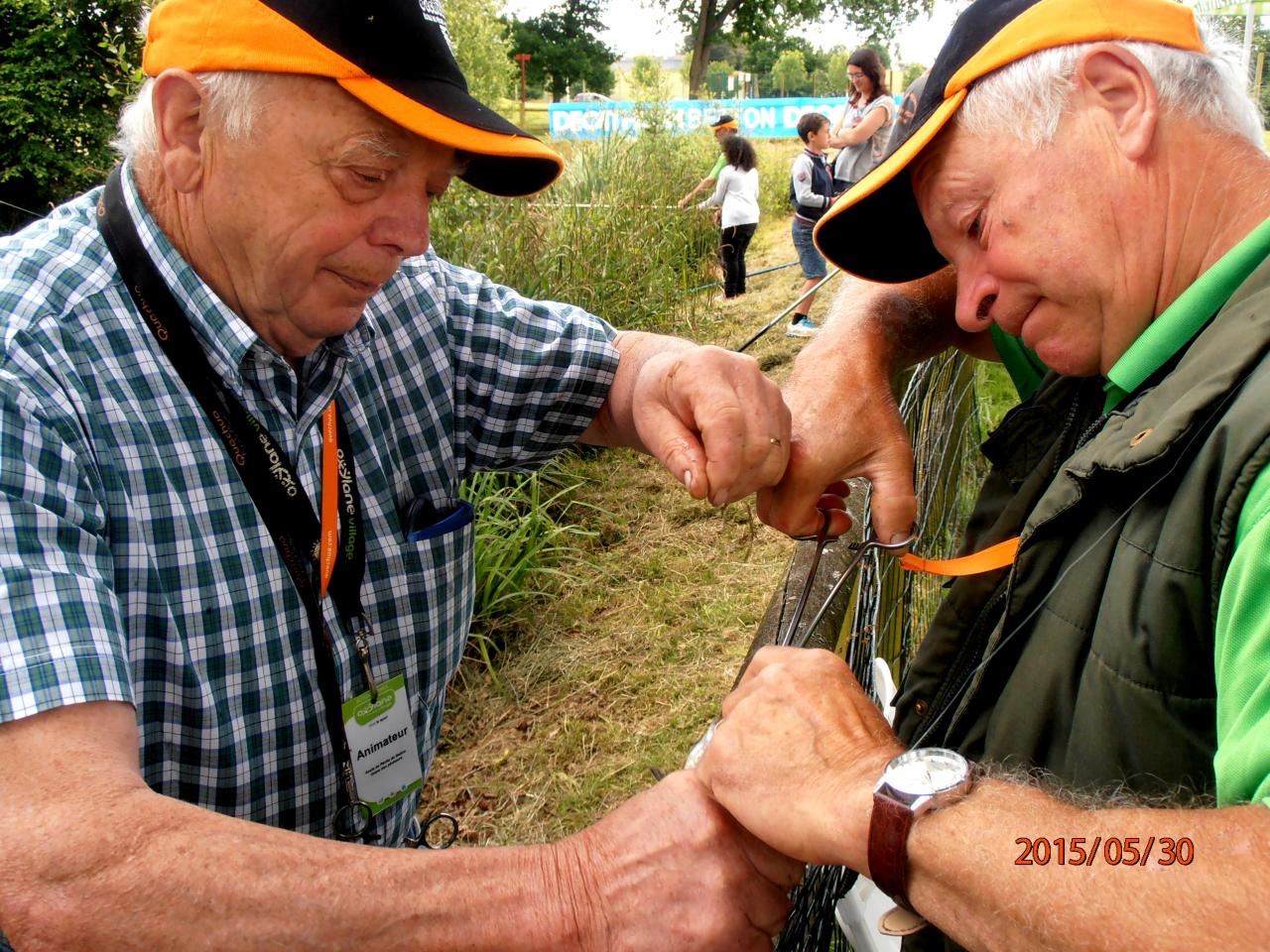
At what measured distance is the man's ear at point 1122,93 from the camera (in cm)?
149

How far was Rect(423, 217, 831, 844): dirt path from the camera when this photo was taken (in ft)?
12.6

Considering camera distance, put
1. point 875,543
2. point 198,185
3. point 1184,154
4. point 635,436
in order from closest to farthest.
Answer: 1. point 1184,154
2. point 198,185
3. point 875,543
4. point 635,436

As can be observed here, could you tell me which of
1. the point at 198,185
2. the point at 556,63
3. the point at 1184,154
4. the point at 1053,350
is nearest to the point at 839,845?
the point at 1053,350

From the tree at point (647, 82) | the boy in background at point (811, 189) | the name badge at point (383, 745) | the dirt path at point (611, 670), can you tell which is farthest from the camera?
the tree at point (647, 82)

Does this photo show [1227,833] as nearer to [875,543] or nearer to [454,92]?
[875,543]

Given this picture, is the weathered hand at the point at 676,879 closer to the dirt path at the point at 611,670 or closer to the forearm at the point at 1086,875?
the forearm at the point at 1086,875

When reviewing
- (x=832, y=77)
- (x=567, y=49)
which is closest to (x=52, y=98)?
(x=567, y=49)

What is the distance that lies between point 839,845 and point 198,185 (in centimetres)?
145

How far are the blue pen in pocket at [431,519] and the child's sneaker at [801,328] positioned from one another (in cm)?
721

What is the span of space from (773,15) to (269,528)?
5025 cm

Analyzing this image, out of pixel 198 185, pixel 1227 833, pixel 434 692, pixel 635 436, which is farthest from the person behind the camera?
pixel 635 436

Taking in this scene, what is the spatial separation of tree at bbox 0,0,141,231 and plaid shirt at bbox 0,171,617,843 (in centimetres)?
1079

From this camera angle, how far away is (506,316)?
226 cm

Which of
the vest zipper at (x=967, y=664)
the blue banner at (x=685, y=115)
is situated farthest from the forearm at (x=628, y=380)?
the blue banner at (x=685, y=115)
